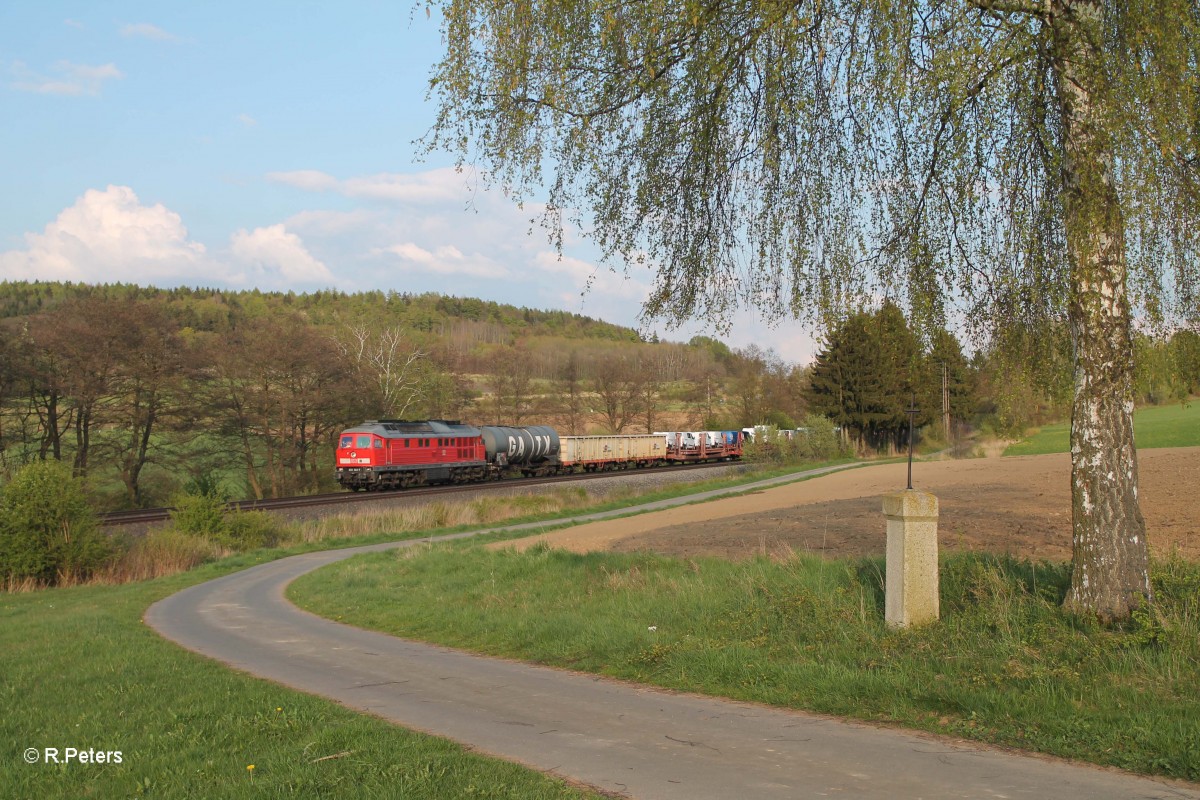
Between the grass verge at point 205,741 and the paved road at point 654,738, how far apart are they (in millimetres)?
470

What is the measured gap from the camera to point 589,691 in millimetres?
8188

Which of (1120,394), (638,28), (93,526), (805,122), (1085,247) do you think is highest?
(638,28)

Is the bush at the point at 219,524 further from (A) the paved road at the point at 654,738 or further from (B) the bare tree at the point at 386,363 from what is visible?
(B) the bare tree at the point at 386,363

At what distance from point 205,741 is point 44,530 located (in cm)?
1942

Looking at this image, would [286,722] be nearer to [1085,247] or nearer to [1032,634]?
[1032,634]

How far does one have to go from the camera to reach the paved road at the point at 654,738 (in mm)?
5328

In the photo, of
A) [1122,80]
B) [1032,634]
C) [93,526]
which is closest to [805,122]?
[1122,80]

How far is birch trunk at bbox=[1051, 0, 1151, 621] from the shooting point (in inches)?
290

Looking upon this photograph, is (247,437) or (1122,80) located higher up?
(1122,80)

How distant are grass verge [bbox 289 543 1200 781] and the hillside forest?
1.82 metres

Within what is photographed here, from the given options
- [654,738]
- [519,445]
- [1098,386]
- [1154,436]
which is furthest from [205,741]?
[1154,436]

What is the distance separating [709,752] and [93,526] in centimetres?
2208

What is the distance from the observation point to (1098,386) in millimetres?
7516

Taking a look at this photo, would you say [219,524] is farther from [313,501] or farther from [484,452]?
[484,452]
